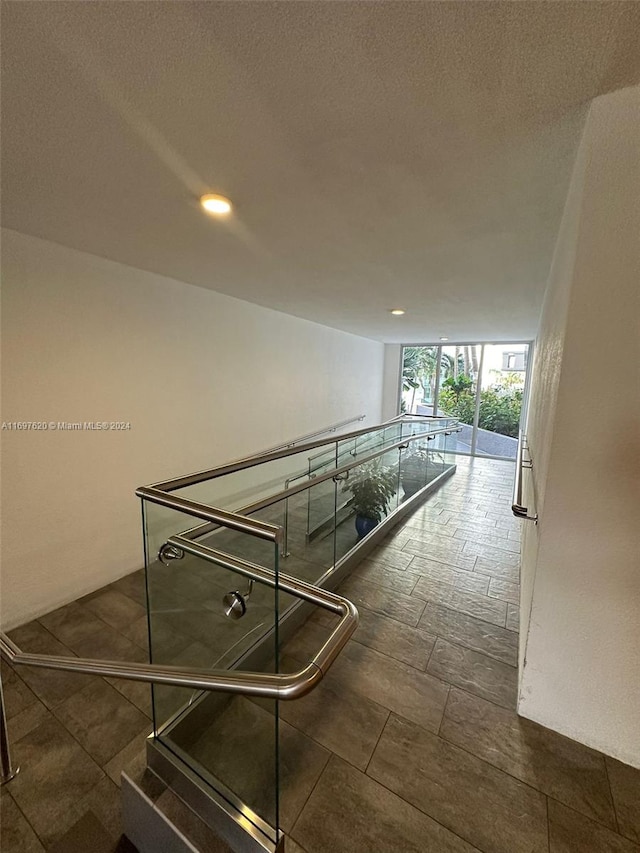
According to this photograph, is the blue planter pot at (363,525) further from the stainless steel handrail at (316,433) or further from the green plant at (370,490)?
the stainless steel handrail at (316,433)

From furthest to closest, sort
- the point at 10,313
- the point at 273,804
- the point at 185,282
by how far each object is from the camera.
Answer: the point at 185,282, the point at 10,313, the point at 273,804

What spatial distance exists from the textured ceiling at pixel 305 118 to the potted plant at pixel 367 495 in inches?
75.9

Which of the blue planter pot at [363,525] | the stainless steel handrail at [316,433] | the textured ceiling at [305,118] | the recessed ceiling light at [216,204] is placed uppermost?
the textured ceiling at [305,118]

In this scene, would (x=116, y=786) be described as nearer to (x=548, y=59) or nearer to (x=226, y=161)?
(x=226, y=161)

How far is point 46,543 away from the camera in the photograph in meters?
2.31

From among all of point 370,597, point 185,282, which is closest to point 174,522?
point 370,597

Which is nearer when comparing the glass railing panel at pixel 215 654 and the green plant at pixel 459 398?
the glass railing panel at pixel 215 654

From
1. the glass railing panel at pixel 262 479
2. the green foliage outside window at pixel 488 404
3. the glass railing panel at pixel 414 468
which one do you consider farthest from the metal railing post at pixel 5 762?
the green foliage outside window at pixel 488 404

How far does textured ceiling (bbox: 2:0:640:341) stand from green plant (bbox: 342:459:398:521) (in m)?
1.92

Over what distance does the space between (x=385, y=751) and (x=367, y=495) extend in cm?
194

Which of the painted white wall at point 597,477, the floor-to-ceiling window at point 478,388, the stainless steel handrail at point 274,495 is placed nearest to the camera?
the painted white wall at point 597,477

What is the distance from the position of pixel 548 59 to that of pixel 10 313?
2.79 meters

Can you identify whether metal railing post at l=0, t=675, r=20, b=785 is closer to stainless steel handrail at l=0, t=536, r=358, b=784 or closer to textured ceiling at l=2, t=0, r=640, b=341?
stainless steel handrail at l=0, t=536, r=358, b=784

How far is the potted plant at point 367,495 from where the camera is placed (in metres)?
3.08
